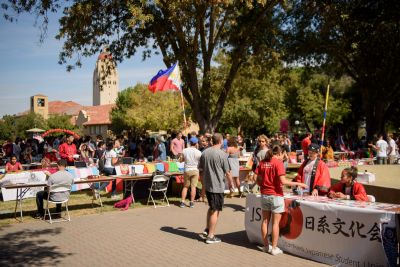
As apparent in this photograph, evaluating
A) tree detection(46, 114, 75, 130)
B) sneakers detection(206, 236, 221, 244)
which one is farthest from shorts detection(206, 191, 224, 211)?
tree detection(46, 114, 75, 130)

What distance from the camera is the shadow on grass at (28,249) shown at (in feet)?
22.2

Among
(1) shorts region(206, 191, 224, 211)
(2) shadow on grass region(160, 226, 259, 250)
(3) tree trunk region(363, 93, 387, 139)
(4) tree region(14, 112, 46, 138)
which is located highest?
(4) tree region(14, 112, 46, 138)

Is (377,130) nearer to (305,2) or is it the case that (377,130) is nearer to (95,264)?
(305,2)

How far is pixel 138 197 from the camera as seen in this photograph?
1255 centimetres

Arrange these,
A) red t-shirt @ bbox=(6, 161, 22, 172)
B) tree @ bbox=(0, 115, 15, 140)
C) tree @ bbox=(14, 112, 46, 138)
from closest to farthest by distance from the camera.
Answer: red t-shirt @ bbox=(6, 161, 22, 172) → tree @ bbox=(0, 115, 15, 140) → tree @ bbox=(14, 112, 46, 138)

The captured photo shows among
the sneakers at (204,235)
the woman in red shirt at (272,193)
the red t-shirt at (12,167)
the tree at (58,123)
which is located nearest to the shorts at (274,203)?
the woman in red shirt at (272,193)

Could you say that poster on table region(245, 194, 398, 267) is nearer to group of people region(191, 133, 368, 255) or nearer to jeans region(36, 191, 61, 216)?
group of people region(191, 133, 368, 255)

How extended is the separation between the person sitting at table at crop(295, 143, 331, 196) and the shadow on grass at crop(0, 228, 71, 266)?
4462mm

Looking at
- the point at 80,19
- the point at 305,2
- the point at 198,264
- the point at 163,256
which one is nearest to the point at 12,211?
the point at 163,256

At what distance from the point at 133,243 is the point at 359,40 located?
1965cm

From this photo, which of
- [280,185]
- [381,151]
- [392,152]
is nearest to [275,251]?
[280,185]

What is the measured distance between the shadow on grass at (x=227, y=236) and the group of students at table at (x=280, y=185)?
2.28ft

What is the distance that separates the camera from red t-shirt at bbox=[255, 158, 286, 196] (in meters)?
6.81

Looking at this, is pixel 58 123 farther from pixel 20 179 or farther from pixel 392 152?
pixel 20 179
